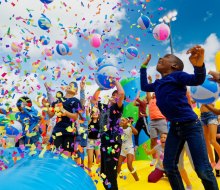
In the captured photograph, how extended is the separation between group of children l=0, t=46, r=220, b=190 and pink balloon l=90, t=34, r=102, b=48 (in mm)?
850

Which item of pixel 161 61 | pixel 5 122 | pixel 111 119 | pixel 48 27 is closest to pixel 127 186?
pixel 111 119

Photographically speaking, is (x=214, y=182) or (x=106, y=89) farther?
(x=106, y=89)

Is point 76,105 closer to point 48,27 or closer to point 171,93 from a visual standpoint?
point 48,27

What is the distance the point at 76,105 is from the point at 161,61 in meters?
1.76

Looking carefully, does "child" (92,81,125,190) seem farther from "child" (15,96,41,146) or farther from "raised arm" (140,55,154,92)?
"child" (15,96,41,146)

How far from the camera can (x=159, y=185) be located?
499 cm

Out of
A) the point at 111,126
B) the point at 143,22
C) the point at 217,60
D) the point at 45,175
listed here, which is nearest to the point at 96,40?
the point at 143,22

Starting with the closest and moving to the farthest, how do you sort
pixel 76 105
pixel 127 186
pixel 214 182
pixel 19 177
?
pixel 19 177 → pixel 214 182 → pixel 76 105 → pixel 127 186

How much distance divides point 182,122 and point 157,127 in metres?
3.17

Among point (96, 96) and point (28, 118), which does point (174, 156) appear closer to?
point (96, 96)

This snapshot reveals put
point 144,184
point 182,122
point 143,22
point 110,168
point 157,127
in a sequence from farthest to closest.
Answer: point 157,127 < point 143,22 < point 144,184 < point 110,168 < point 182,122

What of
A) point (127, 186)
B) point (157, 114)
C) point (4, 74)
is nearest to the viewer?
point (4, 74)

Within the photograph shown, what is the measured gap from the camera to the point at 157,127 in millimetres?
6191

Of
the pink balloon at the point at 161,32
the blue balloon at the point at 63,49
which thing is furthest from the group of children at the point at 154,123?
the pink balloon at the point at 161,32
